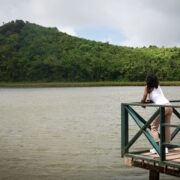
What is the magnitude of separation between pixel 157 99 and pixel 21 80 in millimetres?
149640

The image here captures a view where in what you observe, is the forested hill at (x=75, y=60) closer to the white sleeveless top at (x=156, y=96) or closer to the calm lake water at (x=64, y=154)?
the calm lake water at (x=64, y=154)

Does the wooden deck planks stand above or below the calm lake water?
above

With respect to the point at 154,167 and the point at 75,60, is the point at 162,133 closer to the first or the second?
the point at 154,167

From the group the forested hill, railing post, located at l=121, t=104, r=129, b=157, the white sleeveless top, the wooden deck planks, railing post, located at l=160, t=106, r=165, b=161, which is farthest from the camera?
the forested hill

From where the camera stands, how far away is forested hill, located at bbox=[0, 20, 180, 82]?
14975 cm

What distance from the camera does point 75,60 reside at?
506ft

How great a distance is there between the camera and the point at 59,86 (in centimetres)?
14750

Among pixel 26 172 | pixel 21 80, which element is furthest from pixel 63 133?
pixel 21 80

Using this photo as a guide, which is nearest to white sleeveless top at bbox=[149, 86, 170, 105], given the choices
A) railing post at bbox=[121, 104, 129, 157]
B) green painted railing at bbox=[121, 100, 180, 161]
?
green painted railing at bbox=[121, 100, 180, 161]

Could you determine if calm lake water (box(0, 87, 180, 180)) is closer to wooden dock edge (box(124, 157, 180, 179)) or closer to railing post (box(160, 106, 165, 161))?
wooden dock edge (box(124, 157, 180, 179))

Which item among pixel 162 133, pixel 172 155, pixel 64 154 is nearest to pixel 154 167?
pixel 172 155

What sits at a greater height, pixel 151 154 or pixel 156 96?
pixel 156 96

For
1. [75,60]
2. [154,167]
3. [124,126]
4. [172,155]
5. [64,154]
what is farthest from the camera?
[75,60]

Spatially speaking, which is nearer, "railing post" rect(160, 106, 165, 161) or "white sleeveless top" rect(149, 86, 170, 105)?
"railing post" rect(160, 106, 165, 161)
